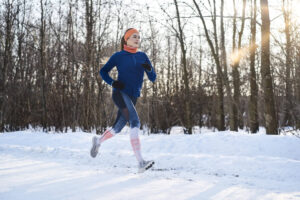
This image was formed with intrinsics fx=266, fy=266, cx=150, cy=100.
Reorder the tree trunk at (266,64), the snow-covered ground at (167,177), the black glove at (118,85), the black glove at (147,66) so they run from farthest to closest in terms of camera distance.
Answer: the tree trunk at (266,64) < the black glove at (147,66) < the black glove at (118,85) < the snow-covered ground at (167,177)

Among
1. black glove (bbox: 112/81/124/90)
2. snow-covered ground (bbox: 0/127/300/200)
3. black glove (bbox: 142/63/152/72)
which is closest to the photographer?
snow-covered ground (bbox: 0/127/300/200)

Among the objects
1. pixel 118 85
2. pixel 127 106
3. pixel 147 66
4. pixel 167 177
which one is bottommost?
pixel 167 177

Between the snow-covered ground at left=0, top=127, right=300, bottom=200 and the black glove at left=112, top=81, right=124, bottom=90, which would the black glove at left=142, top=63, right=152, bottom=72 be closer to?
the black glove at left=112, top=81, right=124, bottom=90

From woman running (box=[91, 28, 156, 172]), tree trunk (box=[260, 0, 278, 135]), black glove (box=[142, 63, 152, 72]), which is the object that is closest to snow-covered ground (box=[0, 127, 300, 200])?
woman running (box=[91, 28, 156, 172])

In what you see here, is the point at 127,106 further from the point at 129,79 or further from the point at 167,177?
the point at 167,177

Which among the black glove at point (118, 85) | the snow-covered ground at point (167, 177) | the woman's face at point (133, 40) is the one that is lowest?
the snow-covered ground at point (167, 177)

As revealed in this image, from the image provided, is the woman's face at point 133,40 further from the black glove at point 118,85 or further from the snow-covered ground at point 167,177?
the snow-covered ground at point 167,177

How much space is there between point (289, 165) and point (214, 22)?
1018cm

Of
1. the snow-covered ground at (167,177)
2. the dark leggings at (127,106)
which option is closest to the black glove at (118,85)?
the dark leggings at (127,106)

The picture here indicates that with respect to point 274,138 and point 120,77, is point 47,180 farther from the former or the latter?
point 274,138

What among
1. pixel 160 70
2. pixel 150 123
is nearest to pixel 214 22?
pixel 150 123

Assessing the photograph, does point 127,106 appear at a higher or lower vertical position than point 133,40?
lower

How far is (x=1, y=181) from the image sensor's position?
3062 millimetres

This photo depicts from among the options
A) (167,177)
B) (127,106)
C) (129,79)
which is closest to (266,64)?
(129,79)
